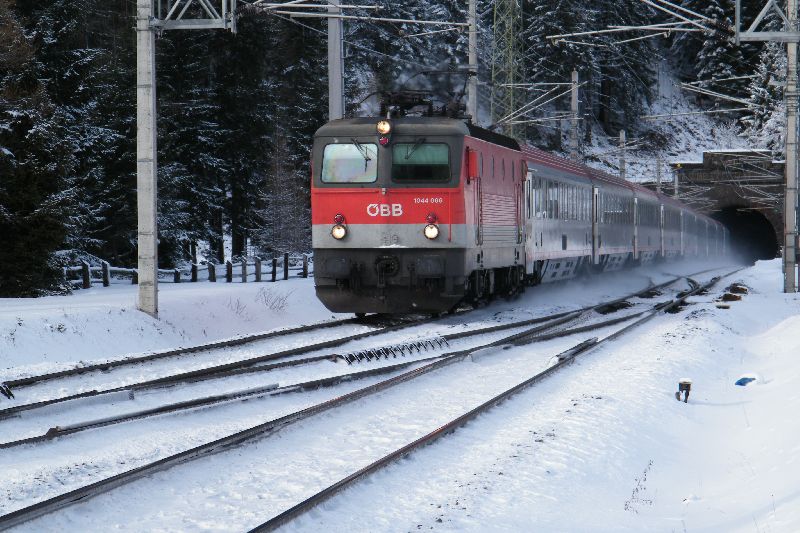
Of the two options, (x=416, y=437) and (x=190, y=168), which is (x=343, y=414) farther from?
(x=190, y=168)

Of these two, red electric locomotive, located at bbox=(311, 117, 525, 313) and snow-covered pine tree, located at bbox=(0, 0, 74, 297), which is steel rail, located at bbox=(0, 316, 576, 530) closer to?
red electric locomotive, located at bbox=(311, 117, 525, 313)

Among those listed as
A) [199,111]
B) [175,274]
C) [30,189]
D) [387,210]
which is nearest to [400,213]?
[387,210]

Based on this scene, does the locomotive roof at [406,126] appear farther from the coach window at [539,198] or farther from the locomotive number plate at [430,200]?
the coach window at [539,198]

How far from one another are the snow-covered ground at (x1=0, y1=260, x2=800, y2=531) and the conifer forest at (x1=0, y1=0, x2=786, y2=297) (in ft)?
23.4

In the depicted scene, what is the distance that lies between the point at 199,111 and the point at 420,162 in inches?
1116

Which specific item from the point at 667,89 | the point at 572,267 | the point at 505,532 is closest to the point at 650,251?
the point at 572,267

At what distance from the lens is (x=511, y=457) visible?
8289mm

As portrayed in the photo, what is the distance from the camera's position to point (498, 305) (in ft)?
74.8

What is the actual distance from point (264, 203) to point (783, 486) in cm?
4428

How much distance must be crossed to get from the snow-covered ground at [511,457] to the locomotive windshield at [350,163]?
4.56m

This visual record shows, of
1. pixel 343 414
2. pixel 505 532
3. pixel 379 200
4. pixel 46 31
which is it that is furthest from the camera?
pixel 46 31

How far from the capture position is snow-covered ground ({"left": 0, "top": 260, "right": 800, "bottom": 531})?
6.70 m

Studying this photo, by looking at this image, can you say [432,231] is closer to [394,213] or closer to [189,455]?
[394,213]

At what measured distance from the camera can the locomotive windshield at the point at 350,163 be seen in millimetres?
17969
